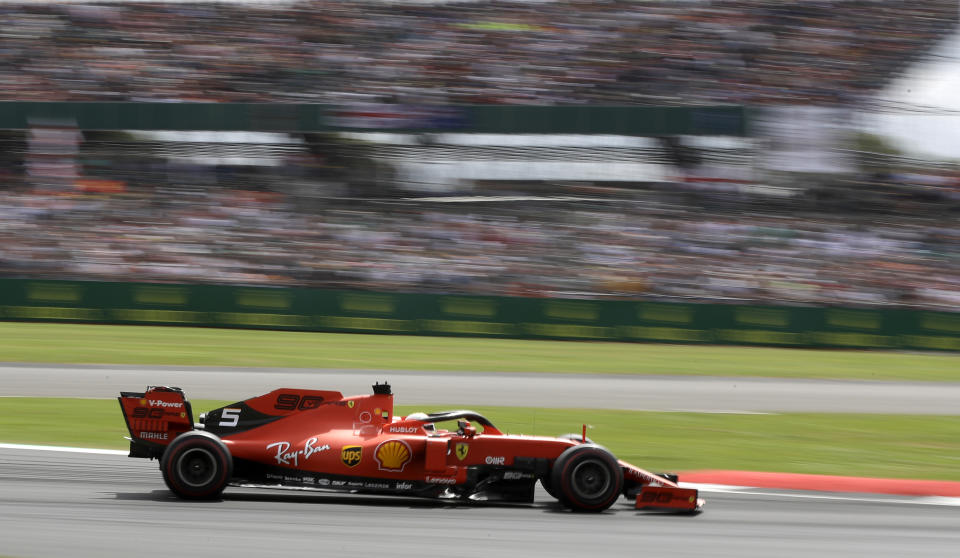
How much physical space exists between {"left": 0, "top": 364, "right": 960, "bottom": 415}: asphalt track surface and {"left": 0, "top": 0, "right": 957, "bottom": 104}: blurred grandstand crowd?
1047 cm

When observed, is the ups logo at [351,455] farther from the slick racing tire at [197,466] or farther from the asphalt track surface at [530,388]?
the asphalt track surface at [530,388]

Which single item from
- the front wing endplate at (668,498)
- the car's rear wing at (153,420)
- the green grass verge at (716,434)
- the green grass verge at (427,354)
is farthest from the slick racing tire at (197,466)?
the green grass verge at (427,354)

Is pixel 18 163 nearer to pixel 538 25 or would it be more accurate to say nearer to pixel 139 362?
pixel 139 362

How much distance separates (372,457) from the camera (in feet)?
19.8

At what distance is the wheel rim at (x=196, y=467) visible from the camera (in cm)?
604

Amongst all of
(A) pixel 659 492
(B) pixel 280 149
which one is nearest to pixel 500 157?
(B) pixel 280 149

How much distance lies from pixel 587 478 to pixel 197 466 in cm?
226

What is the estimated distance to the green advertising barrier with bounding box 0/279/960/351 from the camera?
18.5 meters

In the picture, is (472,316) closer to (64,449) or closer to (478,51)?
(478,51)

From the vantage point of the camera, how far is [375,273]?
19703 millimetres

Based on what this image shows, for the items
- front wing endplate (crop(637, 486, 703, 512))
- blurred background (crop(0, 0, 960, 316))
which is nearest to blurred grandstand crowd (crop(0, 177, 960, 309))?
blurred background (crop(0, 0, 960, 316))

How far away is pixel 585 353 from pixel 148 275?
27.5 feet

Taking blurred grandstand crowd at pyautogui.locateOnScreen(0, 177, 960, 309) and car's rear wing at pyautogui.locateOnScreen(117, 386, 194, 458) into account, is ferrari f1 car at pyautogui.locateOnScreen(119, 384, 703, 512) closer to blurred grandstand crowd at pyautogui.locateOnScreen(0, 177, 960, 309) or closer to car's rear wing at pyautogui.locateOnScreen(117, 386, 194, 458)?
car's rear wing at pyautogui.locateOnScreen(117, 386, 194, 458)

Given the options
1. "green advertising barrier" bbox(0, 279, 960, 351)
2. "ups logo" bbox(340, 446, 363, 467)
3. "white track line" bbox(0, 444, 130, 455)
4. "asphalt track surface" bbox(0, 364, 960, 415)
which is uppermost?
"green advertising barrier" bbox(0, 279, 960, 351)
